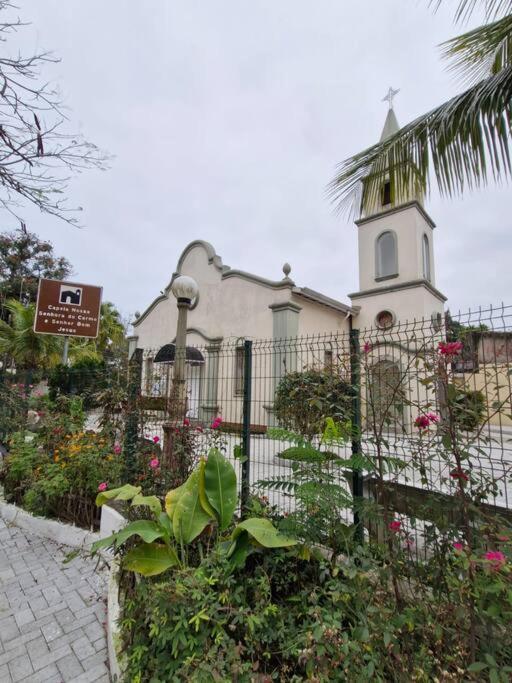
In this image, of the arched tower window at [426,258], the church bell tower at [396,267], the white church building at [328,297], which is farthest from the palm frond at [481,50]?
the arched tower window at [426,258]

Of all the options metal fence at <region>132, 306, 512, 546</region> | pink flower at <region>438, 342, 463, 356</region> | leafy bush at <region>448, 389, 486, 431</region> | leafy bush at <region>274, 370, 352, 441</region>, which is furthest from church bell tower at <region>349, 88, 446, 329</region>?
pink flower at <region>438, 342, 463, 356</region>

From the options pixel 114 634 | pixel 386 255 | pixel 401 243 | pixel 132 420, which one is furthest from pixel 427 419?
pixel 386 255

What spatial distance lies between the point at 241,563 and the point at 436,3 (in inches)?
217

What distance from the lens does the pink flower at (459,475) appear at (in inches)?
71.0

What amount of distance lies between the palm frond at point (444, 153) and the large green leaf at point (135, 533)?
163 inches

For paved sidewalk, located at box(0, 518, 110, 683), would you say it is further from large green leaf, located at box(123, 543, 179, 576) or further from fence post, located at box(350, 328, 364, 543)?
fence post, located at box(350, 328, 364, 543)

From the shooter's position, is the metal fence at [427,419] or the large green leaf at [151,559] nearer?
the metal fence at [427,419]

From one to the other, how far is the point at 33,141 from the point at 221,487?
372cm

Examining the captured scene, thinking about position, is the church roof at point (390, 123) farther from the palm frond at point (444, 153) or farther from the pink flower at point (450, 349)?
the pink flower at point (450, 349)

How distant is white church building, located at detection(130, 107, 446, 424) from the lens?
11508mm

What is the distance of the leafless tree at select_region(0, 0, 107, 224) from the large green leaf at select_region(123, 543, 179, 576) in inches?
133

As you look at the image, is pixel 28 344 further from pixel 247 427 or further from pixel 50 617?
pixel 247 427

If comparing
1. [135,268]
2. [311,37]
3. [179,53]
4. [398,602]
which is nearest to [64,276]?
[135,268]

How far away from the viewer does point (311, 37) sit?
4684 millimetres
